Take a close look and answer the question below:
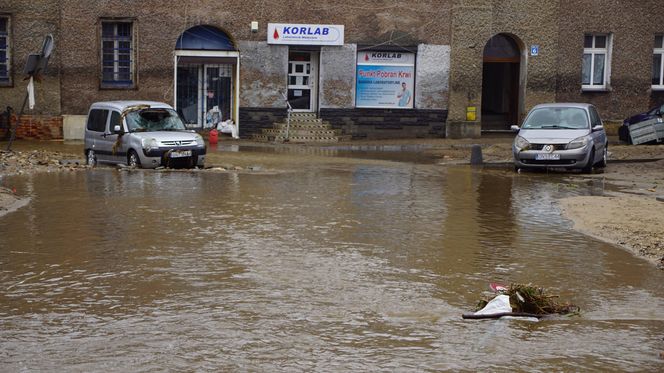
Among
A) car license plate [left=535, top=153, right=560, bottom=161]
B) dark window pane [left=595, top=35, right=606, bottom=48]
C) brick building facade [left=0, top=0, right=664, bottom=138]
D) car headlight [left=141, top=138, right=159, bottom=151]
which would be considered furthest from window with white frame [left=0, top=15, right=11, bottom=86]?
dark window pane [left=595, top=35, right=606, bottom=48]

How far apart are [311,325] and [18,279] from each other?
3.38 metres

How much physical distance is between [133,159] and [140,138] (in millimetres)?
538

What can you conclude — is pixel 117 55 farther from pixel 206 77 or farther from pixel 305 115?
pixel 305 115

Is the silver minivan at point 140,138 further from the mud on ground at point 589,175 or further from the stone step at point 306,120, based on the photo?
the stone step at point 306,120

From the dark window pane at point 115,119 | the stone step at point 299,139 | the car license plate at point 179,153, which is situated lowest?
the stone step at point 299,139

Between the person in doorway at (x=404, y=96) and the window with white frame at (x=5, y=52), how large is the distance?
41.8 ft

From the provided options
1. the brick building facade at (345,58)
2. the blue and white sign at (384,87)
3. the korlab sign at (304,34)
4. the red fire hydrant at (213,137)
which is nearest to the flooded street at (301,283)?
the red fire hydrant at (213,137)

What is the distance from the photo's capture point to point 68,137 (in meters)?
32.5

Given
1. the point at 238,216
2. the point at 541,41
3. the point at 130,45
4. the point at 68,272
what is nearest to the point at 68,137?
the point at 130,45

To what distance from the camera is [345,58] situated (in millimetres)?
34781

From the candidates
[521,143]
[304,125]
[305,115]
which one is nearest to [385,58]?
[305,115]

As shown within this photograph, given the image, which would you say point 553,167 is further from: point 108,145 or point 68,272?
point 68,272

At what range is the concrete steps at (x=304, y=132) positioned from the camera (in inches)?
1335

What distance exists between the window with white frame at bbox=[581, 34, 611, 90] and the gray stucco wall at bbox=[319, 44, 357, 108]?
8518 millimetres
